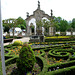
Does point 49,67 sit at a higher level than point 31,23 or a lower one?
lower

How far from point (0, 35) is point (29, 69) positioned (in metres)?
2.13

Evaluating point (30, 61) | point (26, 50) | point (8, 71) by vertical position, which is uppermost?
point (26, 50)

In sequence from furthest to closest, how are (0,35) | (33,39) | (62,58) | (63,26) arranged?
(63,26)
(33,39)
(62,58)
(0,35)

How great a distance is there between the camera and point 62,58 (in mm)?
6078

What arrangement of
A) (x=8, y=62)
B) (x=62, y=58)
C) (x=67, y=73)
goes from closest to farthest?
(x=67, y=73) < (x=8, y=62) < (x=62, y=58)

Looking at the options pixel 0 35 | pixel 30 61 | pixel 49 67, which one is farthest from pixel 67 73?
pixel 0 35

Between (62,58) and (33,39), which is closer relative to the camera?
(62,58)

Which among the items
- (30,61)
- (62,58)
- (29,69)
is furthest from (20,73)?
(62,58)

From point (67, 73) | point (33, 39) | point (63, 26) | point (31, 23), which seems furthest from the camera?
point (63, 26)

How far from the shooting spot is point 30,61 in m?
3.99

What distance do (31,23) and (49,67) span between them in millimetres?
28382

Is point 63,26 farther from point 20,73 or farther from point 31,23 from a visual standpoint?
point 20,73

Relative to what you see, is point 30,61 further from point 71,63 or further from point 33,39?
point 33,39

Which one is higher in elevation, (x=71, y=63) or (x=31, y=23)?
(x=31, y=23)
